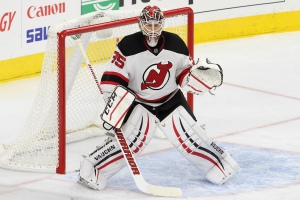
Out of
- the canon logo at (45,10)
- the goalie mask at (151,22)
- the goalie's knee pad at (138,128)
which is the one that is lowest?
the goalie's knee pad at (138,128)

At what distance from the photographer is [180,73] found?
582cm

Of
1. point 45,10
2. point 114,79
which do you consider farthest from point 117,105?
point 45,10

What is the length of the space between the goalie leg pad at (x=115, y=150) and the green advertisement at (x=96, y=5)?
8.62 ft

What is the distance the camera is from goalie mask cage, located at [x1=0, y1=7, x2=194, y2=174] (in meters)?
6.08

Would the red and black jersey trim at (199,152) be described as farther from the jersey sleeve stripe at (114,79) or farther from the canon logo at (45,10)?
the canon logo at (45,10)

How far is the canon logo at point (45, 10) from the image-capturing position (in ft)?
26.1

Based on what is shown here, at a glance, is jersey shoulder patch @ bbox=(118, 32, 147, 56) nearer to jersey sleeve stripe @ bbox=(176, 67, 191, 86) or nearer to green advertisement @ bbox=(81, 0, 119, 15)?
jersey sleeve stripe @ bbox=(176, 67, 191, 86)

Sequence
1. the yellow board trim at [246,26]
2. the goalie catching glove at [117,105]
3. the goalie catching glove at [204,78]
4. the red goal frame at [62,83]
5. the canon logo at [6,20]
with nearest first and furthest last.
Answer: the goalie catching glove at [117,105]
the goalie catching glove at [204,78]
the red goal frame at [62,83]
the canon logo at [6,20]
the yellow board trim at [246,26]

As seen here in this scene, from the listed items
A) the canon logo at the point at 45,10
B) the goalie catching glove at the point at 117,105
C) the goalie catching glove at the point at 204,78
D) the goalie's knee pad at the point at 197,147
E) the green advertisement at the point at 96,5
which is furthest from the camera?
the green advertisement at the point at 96,5

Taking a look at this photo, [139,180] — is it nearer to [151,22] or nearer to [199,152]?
[199,152]

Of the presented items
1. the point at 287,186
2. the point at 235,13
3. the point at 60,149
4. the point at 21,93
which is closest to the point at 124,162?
the point at 60,149

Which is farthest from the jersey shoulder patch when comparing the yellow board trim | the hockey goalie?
the yellow board trim

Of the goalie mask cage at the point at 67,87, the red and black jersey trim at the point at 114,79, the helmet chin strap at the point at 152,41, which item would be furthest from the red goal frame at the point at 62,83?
the helmet chin strap at the point at 152,41

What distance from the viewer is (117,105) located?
221 inches
